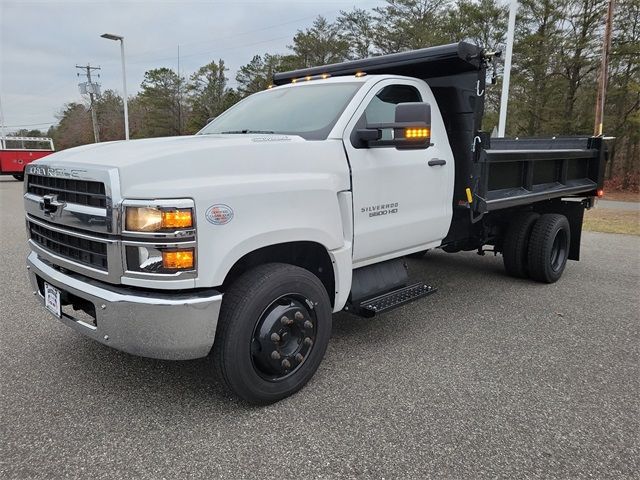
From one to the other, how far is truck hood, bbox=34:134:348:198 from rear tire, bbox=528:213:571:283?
337cm

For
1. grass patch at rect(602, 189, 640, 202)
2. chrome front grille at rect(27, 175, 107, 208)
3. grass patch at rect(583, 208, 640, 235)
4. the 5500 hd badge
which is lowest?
grass patch at rect(602, 189, 640, 202)

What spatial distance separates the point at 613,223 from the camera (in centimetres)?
1163

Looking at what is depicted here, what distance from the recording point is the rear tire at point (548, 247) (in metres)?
5.64

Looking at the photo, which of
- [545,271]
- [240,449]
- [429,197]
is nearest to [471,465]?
[240,449]

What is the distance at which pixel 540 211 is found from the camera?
630cm

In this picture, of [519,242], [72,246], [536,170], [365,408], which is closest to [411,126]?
[365,408]

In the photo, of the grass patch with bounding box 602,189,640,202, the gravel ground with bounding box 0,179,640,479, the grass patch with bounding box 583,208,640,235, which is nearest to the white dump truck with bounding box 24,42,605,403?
the gravel ground with bounding box 0,179,640,479

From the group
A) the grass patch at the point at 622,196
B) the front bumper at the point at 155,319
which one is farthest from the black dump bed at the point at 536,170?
the grass patch at the point at 622,196

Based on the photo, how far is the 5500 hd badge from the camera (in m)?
3.52

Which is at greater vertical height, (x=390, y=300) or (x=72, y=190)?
(x=72, y=190)

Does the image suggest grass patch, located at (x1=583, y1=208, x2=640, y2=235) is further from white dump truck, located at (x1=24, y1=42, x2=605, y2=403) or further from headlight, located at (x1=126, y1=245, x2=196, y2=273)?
Result: headlight, located at (x1=126, y1=245, x2=196, y2=273)

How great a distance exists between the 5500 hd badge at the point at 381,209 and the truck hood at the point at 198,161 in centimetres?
33

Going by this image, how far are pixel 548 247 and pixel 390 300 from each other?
279 cm

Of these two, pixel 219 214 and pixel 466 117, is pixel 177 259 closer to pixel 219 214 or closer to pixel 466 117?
pixel 219 214
